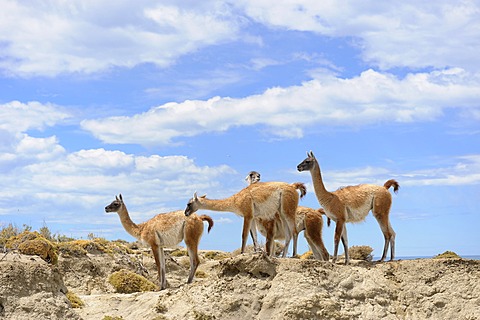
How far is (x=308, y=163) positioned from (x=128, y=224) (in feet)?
22.8

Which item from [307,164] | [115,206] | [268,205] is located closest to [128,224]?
[115,206]

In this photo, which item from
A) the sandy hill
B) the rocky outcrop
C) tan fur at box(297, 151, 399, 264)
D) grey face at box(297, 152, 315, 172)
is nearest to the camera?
the sandy hill

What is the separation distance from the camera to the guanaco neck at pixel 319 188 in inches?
702

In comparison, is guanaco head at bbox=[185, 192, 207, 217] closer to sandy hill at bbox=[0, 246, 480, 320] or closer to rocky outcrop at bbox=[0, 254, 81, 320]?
sandy hill at bbox=[0, 246, 480, 320]

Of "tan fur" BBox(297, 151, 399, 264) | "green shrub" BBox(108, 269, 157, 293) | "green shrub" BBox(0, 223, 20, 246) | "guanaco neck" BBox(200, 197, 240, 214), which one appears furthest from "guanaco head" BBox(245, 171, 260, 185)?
"green shrub" BBox(0, 223, 20, 246)

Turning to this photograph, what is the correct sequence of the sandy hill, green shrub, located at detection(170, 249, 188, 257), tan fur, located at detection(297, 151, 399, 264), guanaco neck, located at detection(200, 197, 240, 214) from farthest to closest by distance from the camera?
green shrub, located at detection(170, 249, 188, 257), guanaco neck, located at detection(200, 197, 240, 214), tan fur, located at detection(297, 151, 399, 264), the sandy hill

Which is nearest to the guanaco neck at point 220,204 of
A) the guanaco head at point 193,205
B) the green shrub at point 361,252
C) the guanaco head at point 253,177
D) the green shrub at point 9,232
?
the guanaco head at point 193,205

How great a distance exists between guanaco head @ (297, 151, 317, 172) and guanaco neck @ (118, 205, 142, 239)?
6246 millimetres

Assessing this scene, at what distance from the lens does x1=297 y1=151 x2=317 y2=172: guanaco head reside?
18712 millimetres

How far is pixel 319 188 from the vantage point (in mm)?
18156

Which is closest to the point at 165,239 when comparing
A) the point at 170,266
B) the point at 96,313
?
the point at 96,313

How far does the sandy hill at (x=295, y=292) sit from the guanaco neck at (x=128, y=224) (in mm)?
4881

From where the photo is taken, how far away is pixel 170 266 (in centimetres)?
3117

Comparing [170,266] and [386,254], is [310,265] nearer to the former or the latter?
[386,254]
